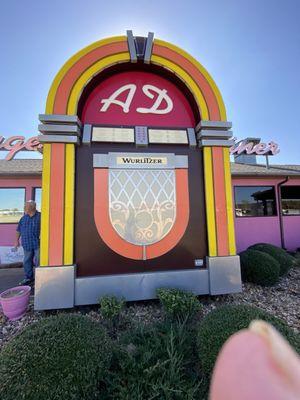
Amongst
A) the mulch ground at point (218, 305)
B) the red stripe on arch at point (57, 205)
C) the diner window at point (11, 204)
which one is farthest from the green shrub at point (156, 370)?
the diner window at point (11, 204)

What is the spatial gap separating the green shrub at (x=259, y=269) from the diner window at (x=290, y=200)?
5.69m

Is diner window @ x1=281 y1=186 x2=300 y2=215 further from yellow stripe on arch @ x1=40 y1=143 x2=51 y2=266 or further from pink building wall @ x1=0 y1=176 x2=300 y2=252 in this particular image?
yellow stripe on arch @ x1=40 y1=143 x2=51 y2=266

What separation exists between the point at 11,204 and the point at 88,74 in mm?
6268

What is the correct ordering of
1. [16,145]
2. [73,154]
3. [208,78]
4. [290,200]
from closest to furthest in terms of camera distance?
[73,154]
[208,78]
[16,145]
[290,200]

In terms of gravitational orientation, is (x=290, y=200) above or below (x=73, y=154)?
below

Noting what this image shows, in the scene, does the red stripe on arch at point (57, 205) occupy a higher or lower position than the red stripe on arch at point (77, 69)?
lower

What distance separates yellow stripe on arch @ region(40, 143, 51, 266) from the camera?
3583 mm

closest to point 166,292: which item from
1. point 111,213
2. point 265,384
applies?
point 111,213

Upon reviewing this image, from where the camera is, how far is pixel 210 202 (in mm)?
4160

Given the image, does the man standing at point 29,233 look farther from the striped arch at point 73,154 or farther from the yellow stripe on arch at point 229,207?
the yellow stripe on arch at point 229,207

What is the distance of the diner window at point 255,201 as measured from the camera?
942 centimetres

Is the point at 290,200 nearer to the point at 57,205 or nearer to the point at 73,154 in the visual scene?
the point at 73,154

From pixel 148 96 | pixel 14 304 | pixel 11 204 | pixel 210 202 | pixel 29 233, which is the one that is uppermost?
pixel 148 96

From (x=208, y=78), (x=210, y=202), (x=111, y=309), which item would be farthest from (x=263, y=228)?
(x=111, y=309)
